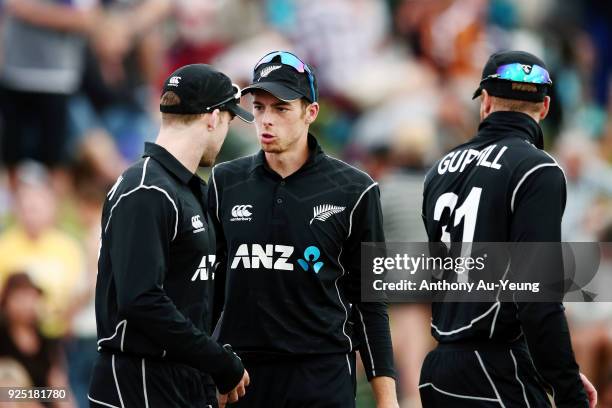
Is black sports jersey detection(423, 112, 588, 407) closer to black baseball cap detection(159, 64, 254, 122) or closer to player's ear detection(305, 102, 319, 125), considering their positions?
player's ear detection(305, 102, 319, 125)

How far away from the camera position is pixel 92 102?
1063cm

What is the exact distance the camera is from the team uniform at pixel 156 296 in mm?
4164

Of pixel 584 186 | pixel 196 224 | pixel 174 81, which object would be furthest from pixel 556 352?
pixel 584 186

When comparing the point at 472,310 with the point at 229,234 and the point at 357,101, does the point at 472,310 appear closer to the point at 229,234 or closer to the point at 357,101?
the point at 229,234

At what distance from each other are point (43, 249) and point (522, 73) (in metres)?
6.62

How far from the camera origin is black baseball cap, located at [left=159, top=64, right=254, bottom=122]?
4.53 meters

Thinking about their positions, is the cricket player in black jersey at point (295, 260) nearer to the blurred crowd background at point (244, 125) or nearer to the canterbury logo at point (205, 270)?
the canterbury logo at point (205, 270)

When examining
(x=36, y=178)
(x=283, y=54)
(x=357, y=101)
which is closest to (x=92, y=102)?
(x=36, y=178)

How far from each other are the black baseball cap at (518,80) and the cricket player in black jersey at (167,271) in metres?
1.24

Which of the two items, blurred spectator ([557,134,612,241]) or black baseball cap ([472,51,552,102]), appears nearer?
black baseball cap ([472,51,552,102])

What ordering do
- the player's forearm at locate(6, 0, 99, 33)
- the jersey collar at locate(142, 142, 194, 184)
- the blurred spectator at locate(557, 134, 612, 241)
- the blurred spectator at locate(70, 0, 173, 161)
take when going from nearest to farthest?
the jersey collar at locate(142, 142, 194, 184) → the player's forearm at locate(6, 0, 99, 33) → the blurred spectator at locate(70, 0, 173, 161) → the blurred spectator at locate(557, 134, 612, 241)

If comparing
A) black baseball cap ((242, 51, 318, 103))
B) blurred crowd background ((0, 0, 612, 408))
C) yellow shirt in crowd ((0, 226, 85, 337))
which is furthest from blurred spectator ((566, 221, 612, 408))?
black baseball cap ((242, 51, 318, 103))

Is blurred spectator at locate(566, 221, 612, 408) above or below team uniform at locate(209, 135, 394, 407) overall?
below

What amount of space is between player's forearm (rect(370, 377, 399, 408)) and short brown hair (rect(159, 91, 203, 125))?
5.24ft
